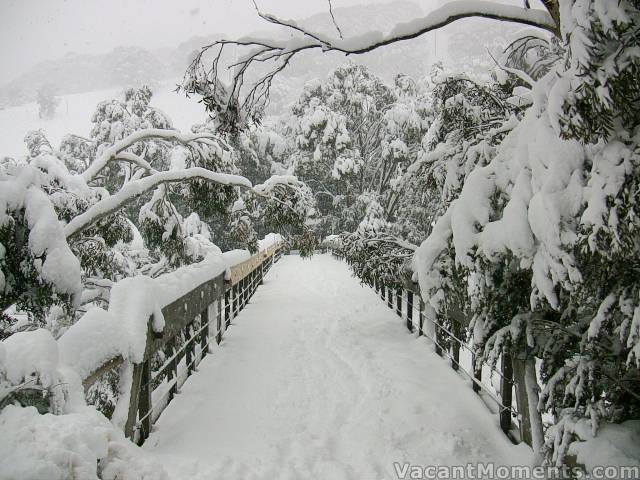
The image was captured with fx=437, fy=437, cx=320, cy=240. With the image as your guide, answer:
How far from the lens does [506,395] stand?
3.76 metres

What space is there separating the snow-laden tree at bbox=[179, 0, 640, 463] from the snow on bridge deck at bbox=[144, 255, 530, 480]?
895 mm

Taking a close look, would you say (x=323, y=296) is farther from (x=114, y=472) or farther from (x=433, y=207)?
(x=114, y=472)

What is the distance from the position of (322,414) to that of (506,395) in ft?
5.50

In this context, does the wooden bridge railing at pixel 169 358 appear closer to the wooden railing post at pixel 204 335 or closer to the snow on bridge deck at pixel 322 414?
the wooden railing post at pixel 204 335

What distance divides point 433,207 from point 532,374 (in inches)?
280

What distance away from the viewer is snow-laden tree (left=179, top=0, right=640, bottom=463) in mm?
1895

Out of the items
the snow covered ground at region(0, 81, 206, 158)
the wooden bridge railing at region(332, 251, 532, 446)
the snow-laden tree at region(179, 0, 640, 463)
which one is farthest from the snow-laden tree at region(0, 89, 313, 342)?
the snow covered ground at region(0, 81, 206, 158)

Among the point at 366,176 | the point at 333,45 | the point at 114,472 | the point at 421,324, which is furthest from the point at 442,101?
the point at 366,176

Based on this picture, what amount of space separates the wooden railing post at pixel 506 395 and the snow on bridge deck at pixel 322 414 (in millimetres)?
104

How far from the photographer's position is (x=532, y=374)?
11.0 feet

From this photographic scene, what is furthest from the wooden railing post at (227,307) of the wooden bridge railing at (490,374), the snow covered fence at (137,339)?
the wooden bridge railing at (490,374)

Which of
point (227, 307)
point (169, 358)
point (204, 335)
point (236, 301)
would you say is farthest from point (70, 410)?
point (236, 301)

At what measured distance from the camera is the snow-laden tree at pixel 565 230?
189cm

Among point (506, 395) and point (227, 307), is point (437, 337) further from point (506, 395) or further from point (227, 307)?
point (227, 307)
